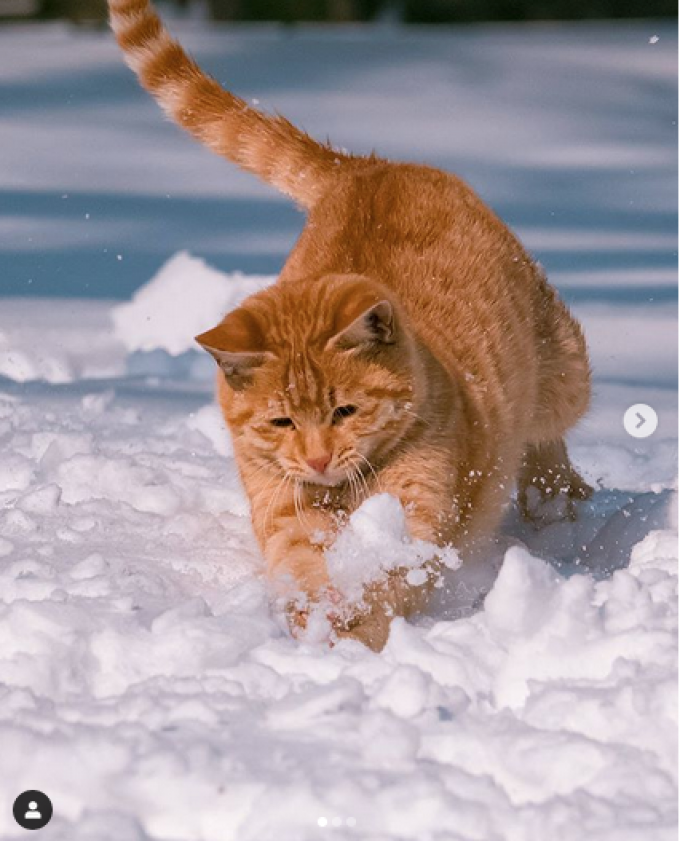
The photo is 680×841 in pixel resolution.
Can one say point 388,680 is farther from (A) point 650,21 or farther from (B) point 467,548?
(A) point 650,21

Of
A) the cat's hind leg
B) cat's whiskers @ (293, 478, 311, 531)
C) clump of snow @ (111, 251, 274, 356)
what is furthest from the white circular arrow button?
cat's whiskers @ (293, 478, 311, 531)

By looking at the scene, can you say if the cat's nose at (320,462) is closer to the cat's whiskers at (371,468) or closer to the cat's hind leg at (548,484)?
the cat's whiskers at (371,468)

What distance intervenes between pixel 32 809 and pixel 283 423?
1253 mm

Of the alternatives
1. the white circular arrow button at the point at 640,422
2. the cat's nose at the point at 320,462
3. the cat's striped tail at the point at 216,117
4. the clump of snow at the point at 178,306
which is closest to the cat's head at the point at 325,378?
the cat's nose at the point at 320,462

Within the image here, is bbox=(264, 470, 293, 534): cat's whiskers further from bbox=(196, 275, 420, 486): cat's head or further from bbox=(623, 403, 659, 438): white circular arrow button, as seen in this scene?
bbox=(623, 403, 659, 438): white circular arrow button

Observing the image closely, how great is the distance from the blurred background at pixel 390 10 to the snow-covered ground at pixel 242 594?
25.0ft

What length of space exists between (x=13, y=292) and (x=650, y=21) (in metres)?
11.4

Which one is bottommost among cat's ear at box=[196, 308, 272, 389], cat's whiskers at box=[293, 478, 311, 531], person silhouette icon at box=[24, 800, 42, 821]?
cat's whiskers at box=[293, 478, 311, 531]

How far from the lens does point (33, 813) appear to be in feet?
7.96

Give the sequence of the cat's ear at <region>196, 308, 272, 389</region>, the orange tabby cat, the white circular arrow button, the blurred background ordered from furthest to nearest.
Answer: the blurred background → the white circular arrow button → the orange tabby cat → the cat's ear at <region>196, 308, 272, 389</region>

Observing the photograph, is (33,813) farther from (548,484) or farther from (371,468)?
(548,484)

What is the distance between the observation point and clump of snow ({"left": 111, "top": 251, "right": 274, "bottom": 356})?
19.8ft

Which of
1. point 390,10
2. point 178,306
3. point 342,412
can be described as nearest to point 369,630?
point 342,412

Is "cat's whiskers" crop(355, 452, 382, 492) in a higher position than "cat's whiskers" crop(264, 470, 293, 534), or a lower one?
higher
